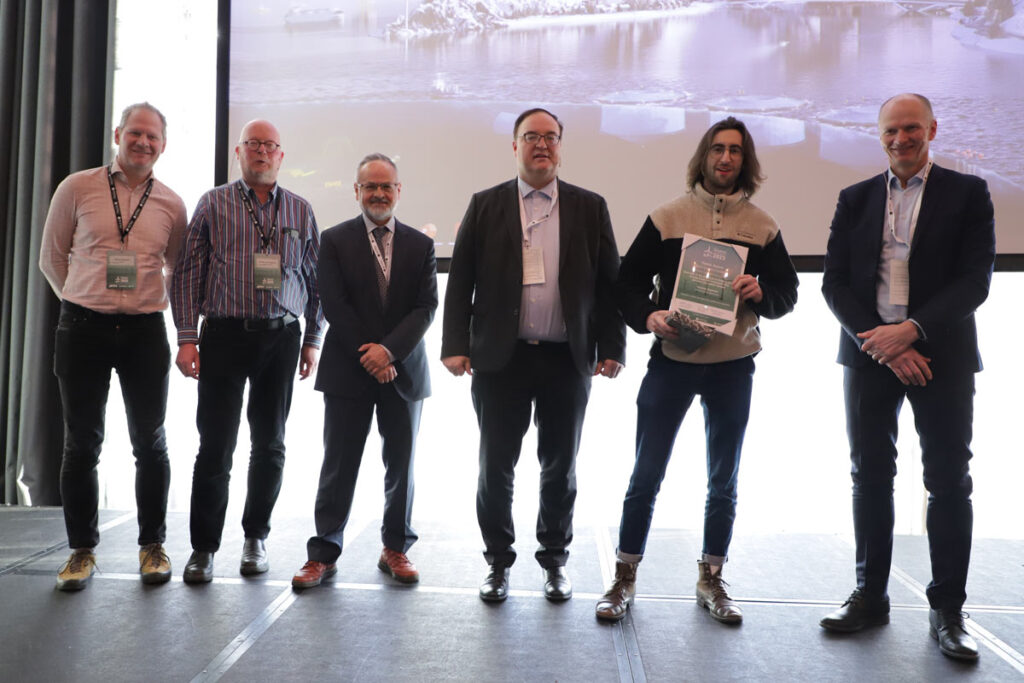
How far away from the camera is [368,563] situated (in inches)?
120

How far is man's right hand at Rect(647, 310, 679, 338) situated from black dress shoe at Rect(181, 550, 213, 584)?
178 cm

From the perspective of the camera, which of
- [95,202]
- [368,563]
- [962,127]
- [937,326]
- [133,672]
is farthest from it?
[962,127]

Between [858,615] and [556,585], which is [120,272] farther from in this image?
[858,615]

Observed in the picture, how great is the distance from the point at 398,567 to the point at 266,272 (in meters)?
1.17

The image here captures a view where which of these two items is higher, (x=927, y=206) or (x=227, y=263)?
(x=927, y=206)

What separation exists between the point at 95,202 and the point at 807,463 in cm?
364

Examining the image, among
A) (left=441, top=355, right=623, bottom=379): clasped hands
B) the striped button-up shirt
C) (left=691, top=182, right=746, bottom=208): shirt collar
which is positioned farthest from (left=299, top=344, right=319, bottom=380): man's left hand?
(left=691, top=182, right=746, bottom=208): shirt collar

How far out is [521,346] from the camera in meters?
2.63

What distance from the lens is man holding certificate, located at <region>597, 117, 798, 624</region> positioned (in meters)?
2.45

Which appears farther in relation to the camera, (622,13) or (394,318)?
(622,13)

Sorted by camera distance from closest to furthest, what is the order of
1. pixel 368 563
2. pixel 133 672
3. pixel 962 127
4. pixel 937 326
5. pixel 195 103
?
pixel 133 672 → pixel 937 326 → pixel 368 563 → pixel 962 127 → pixel 195 103

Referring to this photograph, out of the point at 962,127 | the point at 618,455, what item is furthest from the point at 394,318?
the point at 962,127

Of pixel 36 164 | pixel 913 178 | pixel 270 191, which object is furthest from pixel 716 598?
pixel 36 164

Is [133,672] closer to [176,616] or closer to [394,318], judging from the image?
[176,616]
